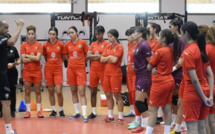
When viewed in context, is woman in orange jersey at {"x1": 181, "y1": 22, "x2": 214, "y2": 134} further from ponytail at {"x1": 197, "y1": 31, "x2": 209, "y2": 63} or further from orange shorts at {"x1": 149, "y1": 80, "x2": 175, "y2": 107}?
orange shorts at {"x1": 149, "y1": 80, "x2": 175, "y2": 107}

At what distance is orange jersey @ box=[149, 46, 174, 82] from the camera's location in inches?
199

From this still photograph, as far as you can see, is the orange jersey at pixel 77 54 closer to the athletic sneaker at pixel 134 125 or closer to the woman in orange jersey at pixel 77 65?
the woman in orange jersey at pixel 77 65

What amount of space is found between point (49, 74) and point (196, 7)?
325 inches

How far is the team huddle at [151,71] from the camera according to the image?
4.05 meters

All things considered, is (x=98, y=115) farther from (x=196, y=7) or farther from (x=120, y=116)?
(x=196, y=7)

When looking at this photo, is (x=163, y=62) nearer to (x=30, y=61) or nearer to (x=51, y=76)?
(x=51, y=76)

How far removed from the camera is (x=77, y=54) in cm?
729

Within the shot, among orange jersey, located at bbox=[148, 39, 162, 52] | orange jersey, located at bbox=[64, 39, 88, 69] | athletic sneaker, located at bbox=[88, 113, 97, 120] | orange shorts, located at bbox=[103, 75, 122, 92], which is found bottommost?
athletic sneaker, located at bbox=[88, 113, 97, 120]

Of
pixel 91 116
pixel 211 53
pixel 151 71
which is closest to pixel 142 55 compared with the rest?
pixel 151 71

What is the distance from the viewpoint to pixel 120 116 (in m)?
6.89

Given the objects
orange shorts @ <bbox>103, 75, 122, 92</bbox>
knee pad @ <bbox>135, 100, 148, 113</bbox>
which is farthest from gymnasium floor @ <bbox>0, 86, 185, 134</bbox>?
orange shorts @ <bbox>103, 75, 122, 92</bbox>

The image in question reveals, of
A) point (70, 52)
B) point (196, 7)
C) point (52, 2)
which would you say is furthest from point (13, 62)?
point (196, 7)

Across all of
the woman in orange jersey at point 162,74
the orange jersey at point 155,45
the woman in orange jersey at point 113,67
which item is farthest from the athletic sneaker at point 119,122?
the woman in orange jersey at point 162,74

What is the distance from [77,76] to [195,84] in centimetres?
370
